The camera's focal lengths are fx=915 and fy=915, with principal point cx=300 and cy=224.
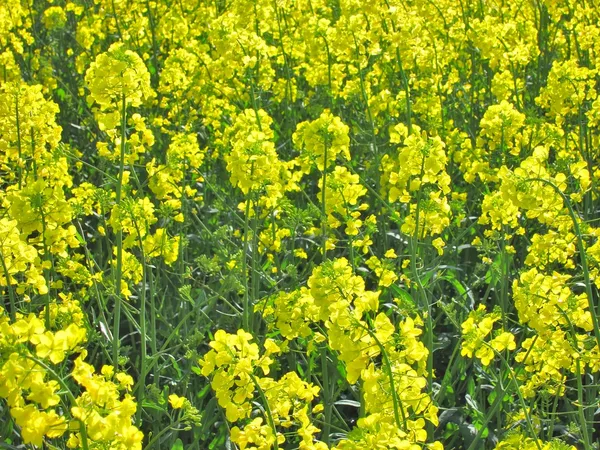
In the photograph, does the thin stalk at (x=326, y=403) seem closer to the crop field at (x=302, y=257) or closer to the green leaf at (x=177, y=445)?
the crop field at (x=302, y=257)

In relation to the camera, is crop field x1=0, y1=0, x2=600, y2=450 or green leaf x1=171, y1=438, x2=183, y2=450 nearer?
crop field x1=0, y1=0, x2=600, y2=450

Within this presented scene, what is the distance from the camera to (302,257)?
449 centimetres

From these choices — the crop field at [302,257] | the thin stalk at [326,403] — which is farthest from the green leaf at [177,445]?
→ the thin stalk at [326,403]

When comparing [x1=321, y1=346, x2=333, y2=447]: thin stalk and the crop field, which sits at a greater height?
the crop field

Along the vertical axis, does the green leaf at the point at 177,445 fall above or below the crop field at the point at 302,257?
below

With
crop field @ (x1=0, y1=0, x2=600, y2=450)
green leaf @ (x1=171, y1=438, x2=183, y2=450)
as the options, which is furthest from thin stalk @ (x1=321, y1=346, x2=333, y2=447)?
green leaf @ (x1=171, y1=438, x2=183, y2=450)

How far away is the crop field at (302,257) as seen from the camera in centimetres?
244

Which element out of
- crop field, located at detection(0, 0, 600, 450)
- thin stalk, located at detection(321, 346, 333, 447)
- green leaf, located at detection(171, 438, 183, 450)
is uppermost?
crop field, located at detection(0, 0, 600, 450)

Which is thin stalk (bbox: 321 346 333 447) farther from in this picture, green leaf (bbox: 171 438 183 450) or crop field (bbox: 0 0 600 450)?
green leaf (bbox: 171 438 183 450)

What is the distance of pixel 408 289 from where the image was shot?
473 cm

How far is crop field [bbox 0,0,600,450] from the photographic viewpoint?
2.44 meters

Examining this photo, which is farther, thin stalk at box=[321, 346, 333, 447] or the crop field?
thin stalk at box=[321, 346, 333, 447]

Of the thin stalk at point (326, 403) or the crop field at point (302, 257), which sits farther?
the thin stalk at point (326, 403)

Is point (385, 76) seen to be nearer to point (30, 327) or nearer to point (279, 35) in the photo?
point (279, 35)
